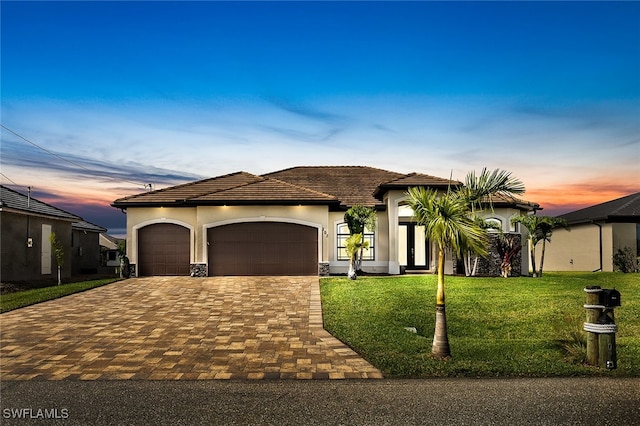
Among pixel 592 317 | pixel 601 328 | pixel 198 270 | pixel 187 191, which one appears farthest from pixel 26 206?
pixel 601 328

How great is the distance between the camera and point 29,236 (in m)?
19.8

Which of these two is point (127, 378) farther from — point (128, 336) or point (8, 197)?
point (8, 197)

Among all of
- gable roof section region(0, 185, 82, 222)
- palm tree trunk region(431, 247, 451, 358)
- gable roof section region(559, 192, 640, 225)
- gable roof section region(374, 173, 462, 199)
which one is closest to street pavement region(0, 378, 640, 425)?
palm tree trunk region(431, 247, 451, 358)

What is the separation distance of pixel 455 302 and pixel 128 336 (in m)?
8.36

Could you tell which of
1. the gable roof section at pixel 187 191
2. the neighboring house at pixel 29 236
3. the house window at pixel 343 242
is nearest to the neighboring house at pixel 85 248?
the neighboring house at pixel 29 236

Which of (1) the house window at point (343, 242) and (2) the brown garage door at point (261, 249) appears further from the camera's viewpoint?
(1) the house window at point (343, 242)

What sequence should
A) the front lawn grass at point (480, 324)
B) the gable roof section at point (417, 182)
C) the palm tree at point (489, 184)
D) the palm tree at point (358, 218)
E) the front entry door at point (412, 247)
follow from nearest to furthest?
1. the front lawn grass at point (480, 324)
2. the palm tree at point (489, 184)
3. the palm tree at point (358, 218)
4. the gable roof section at point (417, 182)
5. the front entry door at point (412, 247)

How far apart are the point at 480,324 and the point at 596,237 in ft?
54.8

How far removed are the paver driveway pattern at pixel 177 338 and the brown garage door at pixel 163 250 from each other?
4.80 m

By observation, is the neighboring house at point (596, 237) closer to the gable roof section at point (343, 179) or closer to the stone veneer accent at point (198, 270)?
the gable roof section at point (343, 179)

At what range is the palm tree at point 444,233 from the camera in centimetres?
734

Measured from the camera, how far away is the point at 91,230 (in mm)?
28891

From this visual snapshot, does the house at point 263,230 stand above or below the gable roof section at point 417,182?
below

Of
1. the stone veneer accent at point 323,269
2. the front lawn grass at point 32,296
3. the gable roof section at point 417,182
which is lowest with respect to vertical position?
the front lawn grass at point 32,296
